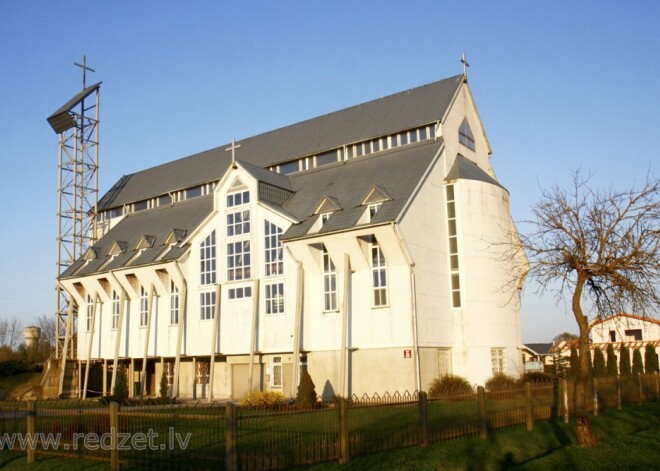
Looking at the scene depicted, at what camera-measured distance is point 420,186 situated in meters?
31.7

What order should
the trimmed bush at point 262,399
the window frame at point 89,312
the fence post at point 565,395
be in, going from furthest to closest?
the window frame at point 89,312
the trimmed bush at point 262,399
the fence post at point 565,395

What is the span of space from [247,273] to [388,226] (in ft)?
30.2

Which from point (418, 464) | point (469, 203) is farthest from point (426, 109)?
point (418, 464)

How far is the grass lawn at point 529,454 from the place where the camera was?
13922mm

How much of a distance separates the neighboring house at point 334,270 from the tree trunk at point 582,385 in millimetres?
12372

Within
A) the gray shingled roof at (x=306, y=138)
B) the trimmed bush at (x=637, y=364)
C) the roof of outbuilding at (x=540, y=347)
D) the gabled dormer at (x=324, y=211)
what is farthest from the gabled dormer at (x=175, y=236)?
the roof of outbuilding at (x=540, y=347)

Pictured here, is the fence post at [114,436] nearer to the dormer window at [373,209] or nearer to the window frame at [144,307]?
the dormer window at [373,209]

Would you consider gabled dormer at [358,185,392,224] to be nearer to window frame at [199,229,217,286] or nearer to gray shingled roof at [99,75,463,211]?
gray shingled roof at [99,75,463,211]

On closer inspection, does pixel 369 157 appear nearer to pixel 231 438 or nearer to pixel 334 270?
pixel 334 270

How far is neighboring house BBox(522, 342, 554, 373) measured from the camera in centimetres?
4372

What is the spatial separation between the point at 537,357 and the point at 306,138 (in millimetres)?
28259

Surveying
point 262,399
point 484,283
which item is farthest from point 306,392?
point 484,283

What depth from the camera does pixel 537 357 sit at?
56.0 metres

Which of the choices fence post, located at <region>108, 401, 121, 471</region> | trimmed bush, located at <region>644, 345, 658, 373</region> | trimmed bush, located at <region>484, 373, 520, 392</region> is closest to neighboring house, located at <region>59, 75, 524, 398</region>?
trimmed bush, located at <region>484, 373, 520, 392</region>
